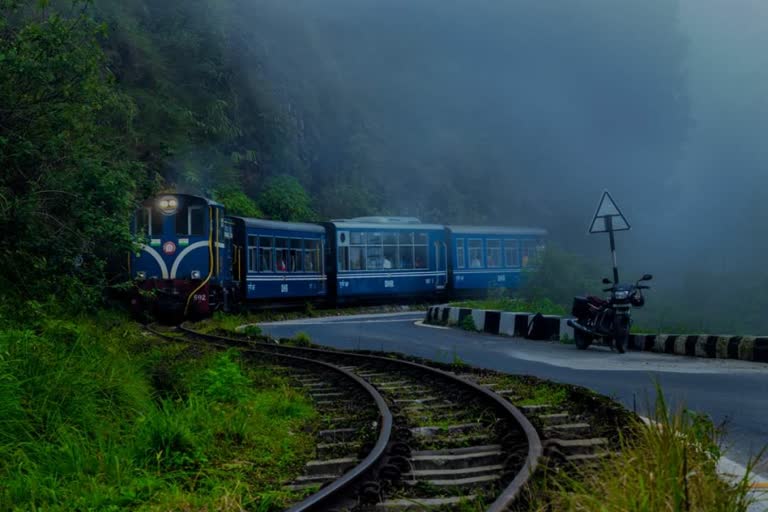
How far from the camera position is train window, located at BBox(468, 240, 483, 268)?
30.5 m

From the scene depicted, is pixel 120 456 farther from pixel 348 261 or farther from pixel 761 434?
pixel 348 261

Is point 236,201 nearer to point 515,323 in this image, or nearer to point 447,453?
point 515,323

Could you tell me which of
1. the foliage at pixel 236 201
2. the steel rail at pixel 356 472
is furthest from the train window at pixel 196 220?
the steel rail at pixel 356 472

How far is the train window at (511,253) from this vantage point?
31.6 metres

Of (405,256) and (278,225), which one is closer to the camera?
(278,225)

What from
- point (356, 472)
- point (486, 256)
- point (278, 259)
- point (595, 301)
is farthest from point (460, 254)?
point (356, 472)

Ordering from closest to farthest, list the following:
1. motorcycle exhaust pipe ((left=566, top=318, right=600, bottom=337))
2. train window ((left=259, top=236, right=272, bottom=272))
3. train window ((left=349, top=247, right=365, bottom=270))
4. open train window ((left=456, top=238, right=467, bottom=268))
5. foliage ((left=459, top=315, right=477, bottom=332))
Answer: motorcycle exhaust pipe ((left=566, top=318, right=600, bottom=337)) → foliage ((left=459, top=315, right=477, bottom=332)) → train window ((left=259, top=236, right=272, bottom=272)) → train window ((left=349, top=247, right=365, bottom=270)) → open train window ((left=456, top=238, right=467, bottom=268))

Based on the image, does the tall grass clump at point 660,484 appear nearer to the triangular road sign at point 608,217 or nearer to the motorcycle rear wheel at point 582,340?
the motorcycle rear wheel at point 582,340

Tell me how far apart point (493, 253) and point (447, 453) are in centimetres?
2581

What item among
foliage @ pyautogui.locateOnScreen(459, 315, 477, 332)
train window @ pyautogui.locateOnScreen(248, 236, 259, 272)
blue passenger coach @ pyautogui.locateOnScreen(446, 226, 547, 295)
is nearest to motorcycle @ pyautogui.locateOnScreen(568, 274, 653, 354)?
foliage @ pyautogui.locateOnScreen(459, 315, 477, 332)

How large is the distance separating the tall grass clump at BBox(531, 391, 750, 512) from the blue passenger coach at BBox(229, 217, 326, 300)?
1962 cm

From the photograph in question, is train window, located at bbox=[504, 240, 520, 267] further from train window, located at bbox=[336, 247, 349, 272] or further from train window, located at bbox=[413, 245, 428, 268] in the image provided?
train window, located at bbox=[336, 247, 349, 272]

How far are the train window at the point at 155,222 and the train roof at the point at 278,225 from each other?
11.6ft

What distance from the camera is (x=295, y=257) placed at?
25391 mm
